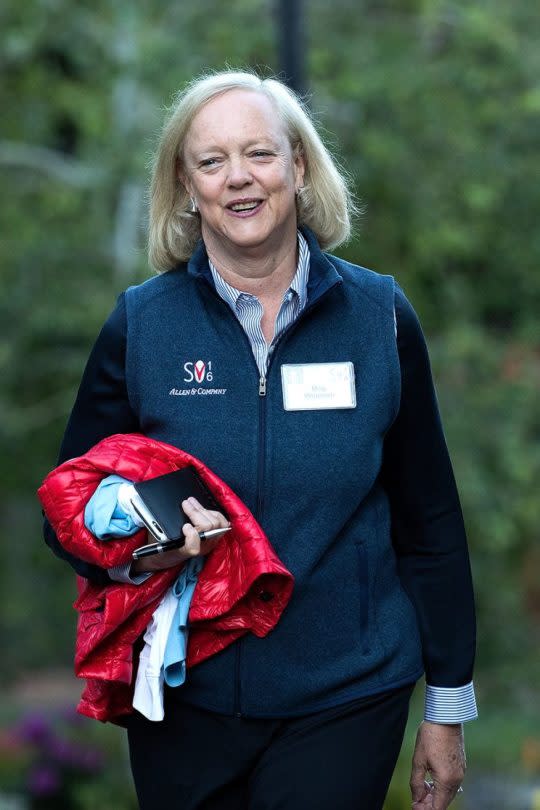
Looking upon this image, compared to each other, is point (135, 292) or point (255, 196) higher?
point (255, 196)

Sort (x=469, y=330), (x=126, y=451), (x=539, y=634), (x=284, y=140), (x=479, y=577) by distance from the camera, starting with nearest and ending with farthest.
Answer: (x=126, y=451) → (x=284, y=140) → (x=469, y=330) → (x=479, y=577) → (x=539, y=634)

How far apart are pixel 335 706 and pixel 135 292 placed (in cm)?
98

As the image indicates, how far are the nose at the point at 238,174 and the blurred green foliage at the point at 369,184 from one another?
487 cm

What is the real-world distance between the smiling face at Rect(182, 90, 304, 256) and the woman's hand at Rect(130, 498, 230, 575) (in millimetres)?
607

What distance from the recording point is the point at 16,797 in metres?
7.75

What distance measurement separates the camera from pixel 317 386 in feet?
9.36

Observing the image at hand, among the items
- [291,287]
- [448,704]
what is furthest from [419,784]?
[291,287]

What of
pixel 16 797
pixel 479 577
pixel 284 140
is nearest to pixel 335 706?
pixel 284 140

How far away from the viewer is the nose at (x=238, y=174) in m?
2.87

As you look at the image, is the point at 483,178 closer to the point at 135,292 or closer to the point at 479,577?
the point at 479,577

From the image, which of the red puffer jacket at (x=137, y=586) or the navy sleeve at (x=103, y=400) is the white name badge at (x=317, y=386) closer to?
the red puffer jacket at (x=137, y=586)

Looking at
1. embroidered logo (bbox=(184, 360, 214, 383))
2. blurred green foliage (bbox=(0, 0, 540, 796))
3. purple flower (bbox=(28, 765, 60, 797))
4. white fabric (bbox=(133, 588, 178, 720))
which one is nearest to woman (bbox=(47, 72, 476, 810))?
embroidered logo (bbox=(184, 360, 214, 383))

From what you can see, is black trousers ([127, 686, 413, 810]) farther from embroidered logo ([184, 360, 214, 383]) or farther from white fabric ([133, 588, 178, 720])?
embroidered logo ([184, 360, 214, 383])

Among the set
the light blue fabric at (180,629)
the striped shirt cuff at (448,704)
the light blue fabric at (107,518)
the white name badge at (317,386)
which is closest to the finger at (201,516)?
the light blue fabric at (107,518)
